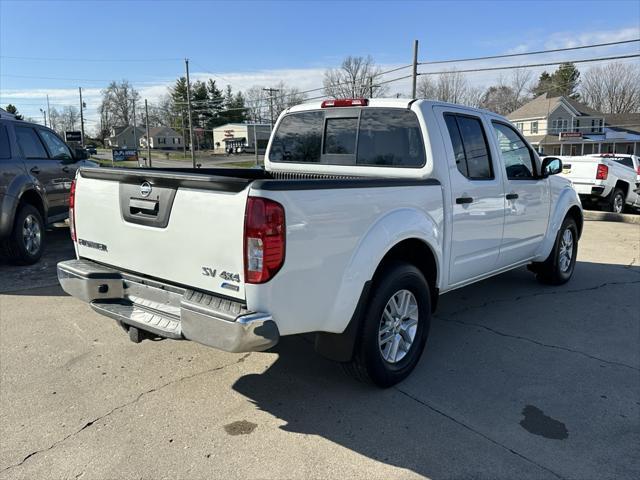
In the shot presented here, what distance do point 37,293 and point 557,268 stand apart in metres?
6.27

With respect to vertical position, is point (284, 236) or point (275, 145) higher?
point (275, 145)

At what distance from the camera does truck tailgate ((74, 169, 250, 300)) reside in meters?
2.75

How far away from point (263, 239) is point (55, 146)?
23.8 ft

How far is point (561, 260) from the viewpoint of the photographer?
6.38m

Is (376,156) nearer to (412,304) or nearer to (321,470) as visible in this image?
(412,304)

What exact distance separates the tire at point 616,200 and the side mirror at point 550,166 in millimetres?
9731

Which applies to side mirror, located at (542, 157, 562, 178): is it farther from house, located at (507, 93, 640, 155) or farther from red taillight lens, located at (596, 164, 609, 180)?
house, located at (507, 93, 640, 155)

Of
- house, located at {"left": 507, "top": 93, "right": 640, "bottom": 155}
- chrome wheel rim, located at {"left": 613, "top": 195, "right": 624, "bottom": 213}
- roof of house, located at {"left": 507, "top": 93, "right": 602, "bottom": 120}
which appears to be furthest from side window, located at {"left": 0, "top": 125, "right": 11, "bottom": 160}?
roof of house, located at {"left": 507, "top": 93, "right": 602, "bottom": 120}

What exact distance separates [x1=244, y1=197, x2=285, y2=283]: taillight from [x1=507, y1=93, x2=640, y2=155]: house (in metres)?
63.6

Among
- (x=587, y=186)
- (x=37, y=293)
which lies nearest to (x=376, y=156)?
(x=37, y=293)

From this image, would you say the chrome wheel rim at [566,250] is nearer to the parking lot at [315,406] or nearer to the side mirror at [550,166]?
the side mirror at [550,166]

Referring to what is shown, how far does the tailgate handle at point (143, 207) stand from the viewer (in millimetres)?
3137

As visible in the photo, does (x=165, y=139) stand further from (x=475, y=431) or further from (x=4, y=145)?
(x=475, y=431)

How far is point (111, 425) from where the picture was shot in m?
3.13
